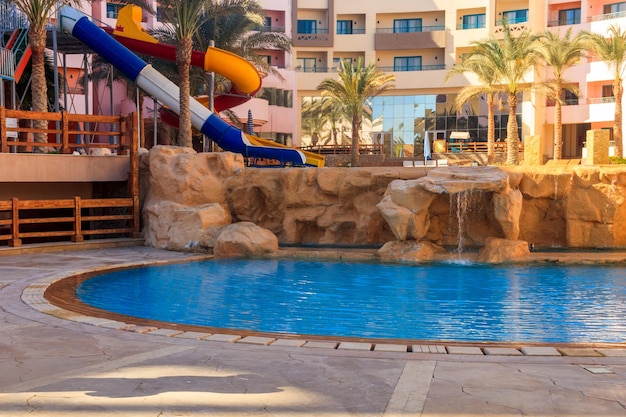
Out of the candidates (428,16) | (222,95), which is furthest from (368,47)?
(222,95)

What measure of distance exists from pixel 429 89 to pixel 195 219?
37909mm

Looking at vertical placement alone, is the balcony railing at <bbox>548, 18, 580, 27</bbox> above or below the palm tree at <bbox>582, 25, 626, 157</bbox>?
above

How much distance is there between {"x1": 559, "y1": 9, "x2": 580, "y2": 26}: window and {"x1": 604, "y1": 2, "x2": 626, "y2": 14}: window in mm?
1966

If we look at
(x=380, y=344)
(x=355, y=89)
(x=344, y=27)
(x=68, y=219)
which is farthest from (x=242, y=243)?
(x=344, y=27)

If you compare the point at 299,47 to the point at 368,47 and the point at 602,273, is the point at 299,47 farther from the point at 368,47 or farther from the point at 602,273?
the point at 602,273

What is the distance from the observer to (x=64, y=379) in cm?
596

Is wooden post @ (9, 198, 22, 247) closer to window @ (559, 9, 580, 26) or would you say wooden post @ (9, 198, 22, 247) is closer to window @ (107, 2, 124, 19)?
window @ (107, 2, 124, 19)

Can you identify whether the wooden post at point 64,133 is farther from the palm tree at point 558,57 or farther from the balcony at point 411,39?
the balcony at point 411,39

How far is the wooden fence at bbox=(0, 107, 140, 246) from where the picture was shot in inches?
673

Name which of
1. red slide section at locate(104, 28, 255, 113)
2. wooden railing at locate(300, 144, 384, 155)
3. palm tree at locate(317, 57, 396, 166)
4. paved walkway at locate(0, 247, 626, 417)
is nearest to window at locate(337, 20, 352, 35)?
wooden railing at locate(300, 144, 384, 155)

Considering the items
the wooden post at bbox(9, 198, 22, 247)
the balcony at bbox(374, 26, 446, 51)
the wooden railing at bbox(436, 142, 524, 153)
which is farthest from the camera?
the balcony at bbox(374, 26, 446, 51)

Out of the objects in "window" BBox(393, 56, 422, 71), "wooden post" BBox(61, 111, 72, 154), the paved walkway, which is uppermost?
"window" BBox(393, 56, 422, 71)

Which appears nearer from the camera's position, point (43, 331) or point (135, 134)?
point (43, 331)

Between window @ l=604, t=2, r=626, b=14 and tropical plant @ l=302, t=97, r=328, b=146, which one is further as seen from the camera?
tropical plant @ l=302, t=97, r=328, b=146
